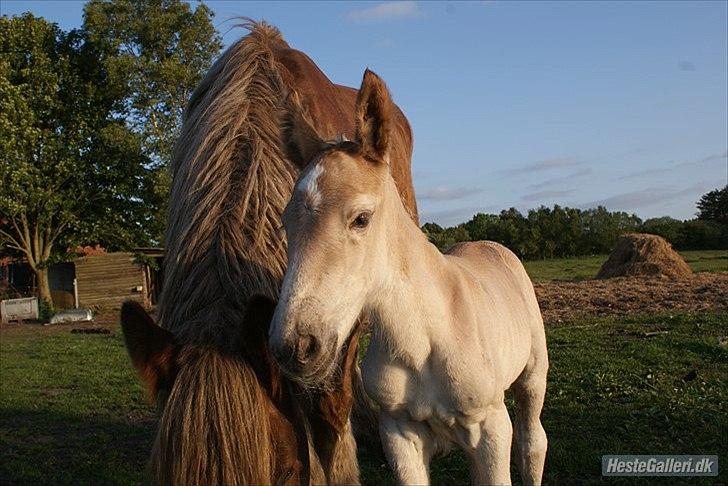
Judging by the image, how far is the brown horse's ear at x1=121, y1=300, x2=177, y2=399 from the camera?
8.69 ft

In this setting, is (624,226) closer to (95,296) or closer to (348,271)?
(95,296)

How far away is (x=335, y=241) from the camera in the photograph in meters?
2.34

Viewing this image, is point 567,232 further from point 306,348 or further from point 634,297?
point 306,348

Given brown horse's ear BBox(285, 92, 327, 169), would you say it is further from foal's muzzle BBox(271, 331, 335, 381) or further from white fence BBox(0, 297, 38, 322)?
white fence BBox(0, 297, 38, 322)

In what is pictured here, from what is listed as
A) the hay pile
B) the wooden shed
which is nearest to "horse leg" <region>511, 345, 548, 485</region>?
the hay pile

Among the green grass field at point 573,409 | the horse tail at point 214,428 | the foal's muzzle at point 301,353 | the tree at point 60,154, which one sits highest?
the tree at point 60,154

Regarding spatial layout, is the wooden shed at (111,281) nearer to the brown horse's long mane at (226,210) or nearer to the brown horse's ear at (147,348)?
the brown horse's long mane at (226,210)

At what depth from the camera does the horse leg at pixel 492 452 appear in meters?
2.84

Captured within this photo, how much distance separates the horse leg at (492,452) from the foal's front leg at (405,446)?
242 mm

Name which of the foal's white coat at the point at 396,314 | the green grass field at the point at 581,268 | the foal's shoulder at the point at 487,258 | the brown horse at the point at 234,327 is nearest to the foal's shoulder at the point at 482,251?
the foal's shoulder at the point at 487,258

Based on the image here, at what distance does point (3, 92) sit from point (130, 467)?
22.2 meters

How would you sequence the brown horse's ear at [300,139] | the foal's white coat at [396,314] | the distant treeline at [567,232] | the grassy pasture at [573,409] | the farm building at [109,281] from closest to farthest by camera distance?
the foal's white coat at [396,314]
the brown horse's ear at [300,139]
the grassy pasture at [573,409]
the farm building at [109,281]
the distant treeline at [567,232]

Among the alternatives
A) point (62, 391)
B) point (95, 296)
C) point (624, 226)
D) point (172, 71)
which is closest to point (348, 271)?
point (62, 391)

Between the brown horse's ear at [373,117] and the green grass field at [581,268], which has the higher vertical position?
the brown horse's ear at [373,117]
